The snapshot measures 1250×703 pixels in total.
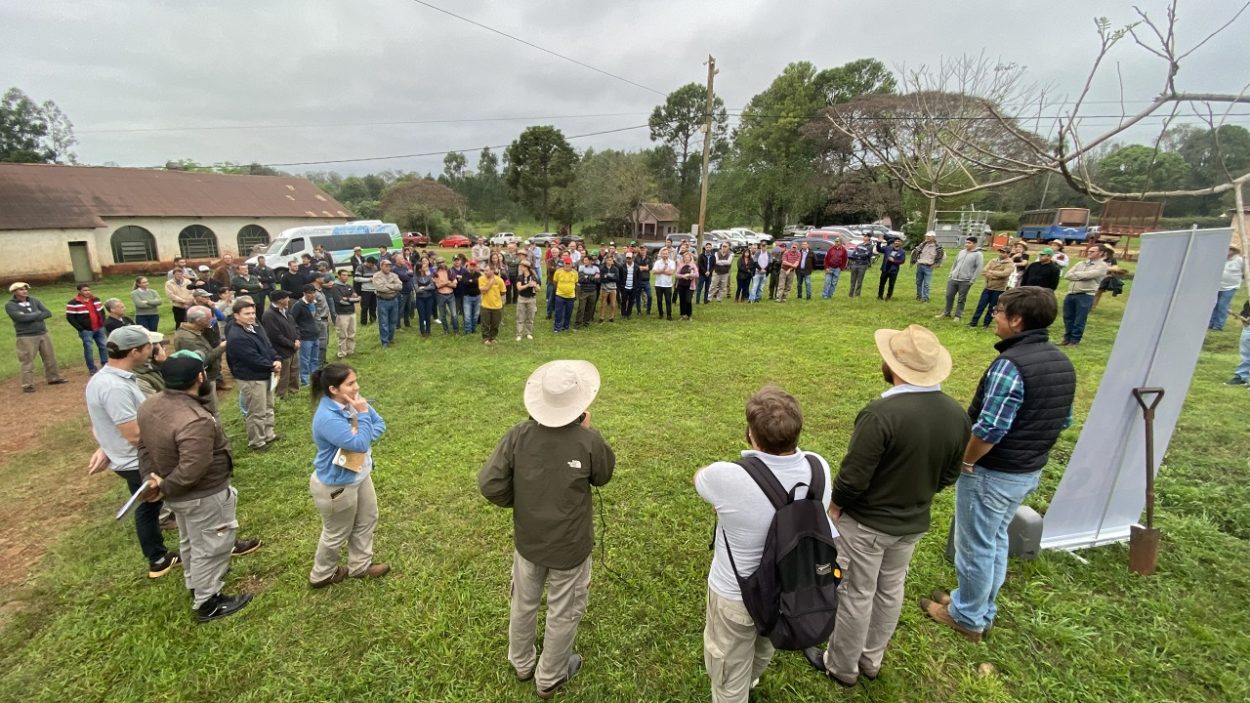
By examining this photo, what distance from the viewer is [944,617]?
121 inches

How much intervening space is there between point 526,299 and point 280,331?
4.55 metres

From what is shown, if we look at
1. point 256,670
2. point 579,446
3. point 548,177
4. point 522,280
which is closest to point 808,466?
point 579,446

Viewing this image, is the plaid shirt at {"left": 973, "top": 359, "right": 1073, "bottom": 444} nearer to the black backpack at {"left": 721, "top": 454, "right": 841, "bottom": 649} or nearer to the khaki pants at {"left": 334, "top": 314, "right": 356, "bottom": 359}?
the black backpack at {"left": 721, "top": 454, "right": 841, "bottom": 649}

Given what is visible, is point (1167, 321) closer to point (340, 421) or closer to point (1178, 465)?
point (1178, 465)

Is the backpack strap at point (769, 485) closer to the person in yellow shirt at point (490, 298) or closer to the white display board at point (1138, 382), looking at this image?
the white display board at point (1138, 382)

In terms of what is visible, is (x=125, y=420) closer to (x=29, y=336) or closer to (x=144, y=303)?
(x=29, y=336)

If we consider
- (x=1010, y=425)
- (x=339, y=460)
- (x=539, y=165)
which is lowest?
(x=339, y=460)

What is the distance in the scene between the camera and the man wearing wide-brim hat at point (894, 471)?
2.25 m

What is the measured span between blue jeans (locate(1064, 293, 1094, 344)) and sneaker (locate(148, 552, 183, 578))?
11990 mm

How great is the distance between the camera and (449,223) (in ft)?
148

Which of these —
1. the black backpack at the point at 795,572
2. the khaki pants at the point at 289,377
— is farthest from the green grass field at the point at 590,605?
the khaki pants at the point at 289,377

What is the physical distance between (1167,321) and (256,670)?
232 inches

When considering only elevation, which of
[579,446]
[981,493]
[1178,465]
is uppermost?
[579,446]

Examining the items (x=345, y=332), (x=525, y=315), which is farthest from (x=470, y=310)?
(x=345, y=332)
